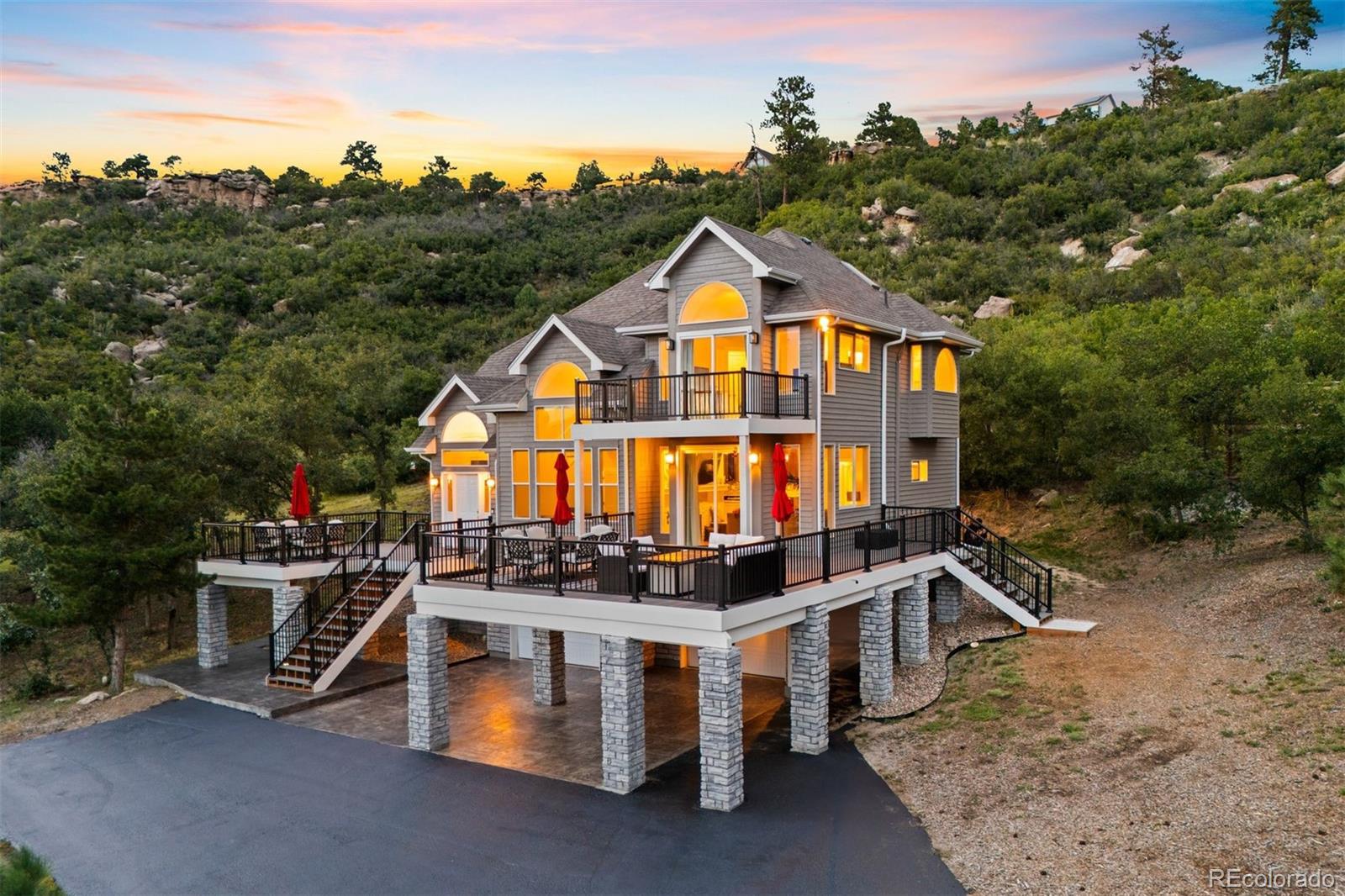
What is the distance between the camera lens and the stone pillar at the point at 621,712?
474 inches

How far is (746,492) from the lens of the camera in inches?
650

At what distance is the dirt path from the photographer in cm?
921

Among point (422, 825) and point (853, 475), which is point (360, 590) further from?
point (853, 475)

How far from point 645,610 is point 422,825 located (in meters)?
4.21

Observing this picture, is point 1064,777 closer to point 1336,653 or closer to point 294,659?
point 1336,653

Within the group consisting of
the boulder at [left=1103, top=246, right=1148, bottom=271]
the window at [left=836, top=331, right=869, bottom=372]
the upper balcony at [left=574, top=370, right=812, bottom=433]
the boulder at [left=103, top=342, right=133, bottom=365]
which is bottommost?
the upper balcony at [left=574, top=370, right=812, bottom=433]

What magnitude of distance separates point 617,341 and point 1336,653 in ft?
50.8

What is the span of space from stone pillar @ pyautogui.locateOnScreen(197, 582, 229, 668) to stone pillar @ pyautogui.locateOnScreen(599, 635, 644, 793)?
11886mm

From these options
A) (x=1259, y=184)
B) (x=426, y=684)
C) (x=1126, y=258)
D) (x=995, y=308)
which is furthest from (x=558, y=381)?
(x=1259, y=184)

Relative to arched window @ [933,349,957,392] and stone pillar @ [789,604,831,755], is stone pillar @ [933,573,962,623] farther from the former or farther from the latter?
stone pillar @ [789,604,831,755]

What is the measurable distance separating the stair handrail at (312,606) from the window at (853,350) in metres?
12.0

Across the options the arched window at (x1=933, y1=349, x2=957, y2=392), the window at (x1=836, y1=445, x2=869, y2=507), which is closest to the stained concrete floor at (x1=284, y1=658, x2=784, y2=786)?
the window at (x1=836, y1=445, x2=869, y2=507)

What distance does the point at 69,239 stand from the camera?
6719cm

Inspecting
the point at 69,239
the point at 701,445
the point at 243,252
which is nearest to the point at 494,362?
the point at 701,445
